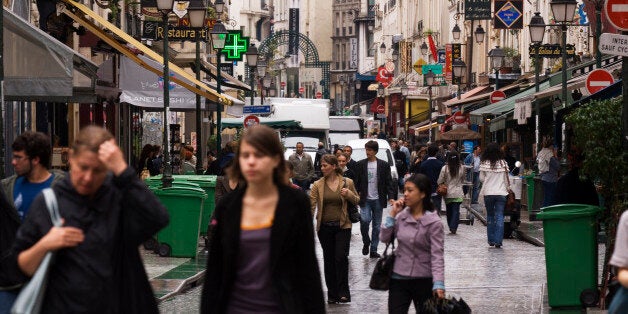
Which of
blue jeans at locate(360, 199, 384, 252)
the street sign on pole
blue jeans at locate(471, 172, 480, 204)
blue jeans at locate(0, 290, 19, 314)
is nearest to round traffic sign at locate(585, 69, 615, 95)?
blue jeans at locate(360, 199, 384, 252)

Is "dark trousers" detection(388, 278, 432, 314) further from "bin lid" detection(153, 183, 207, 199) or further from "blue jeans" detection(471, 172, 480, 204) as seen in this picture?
"blue jeans" detection(471, 172, 480, 204)

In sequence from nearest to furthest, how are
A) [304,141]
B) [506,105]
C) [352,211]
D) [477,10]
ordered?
1. [352,211]
2. [506,105]
3. [304,141]
4. [477,10]

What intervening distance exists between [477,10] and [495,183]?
1167 inches

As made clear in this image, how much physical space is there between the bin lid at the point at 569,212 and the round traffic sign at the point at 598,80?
1136 centimetres

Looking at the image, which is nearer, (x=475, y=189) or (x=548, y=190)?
(x=548, y=190)

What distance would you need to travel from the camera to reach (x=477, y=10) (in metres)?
51.6

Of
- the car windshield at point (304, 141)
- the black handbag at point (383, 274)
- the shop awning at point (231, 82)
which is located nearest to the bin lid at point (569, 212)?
the black handbag at point (383, 274)

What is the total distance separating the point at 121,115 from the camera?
1548 inches

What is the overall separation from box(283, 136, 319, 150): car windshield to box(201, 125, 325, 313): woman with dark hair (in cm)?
4117

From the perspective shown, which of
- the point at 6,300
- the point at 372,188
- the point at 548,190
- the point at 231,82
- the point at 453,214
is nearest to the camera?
the point at 6,300

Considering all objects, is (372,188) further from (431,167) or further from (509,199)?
(431,167)

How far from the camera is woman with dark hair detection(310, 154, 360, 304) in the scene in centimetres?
1488

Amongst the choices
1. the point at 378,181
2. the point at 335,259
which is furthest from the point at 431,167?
the point at 335,259

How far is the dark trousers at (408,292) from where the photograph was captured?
1016 cm
